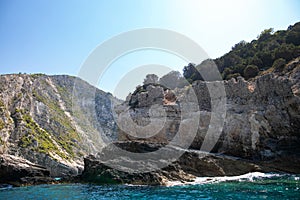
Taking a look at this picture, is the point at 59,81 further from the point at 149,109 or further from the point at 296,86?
the point at 296,86

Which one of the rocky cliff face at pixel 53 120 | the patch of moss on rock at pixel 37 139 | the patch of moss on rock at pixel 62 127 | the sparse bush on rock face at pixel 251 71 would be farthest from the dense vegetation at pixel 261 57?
the patch of moss on rock at pixel 62 127

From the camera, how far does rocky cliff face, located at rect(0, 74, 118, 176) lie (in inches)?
2650

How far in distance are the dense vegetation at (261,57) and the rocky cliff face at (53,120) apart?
142 ft

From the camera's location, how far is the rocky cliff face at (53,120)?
6731 centimetres

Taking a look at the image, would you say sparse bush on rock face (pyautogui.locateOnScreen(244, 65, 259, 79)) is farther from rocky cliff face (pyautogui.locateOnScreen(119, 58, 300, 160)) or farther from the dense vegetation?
rocky cliff face (pyautogui.locateOnScreen(119, 58, 300, 160))

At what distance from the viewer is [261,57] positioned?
5053 cm

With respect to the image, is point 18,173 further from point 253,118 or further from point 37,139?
point 37,139

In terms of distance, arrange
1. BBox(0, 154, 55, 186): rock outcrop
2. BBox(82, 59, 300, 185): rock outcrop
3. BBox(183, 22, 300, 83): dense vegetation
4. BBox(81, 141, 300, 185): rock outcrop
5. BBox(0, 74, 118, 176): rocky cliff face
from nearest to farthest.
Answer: BBox(81, 141, 300, 185): rock outcrop → BBox(82, 59, 300, 185): rock outcrop → BBox(0, 154, 55, 186): rock outcrop → BBox(183, 22, 300, 83): dense vegetation → BBox(0, 74, 118, 176): rocky cliff face

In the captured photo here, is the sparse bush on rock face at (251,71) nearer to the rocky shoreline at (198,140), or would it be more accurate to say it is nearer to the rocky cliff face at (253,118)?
the rocky shoreline at (198,140)

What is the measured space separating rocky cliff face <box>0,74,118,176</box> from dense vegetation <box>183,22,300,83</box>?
4330 cm

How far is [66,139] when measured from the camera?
9238 centimetres

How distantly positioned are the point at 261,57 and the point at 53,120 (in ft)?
241

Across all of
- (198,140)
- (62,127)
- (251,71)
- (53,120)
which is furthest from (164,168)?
(62,127)

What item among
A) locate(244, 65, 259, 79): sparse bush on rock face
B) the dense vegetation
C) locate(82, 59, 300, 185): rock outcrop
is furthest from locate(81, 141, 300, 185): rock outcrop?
locate(244, 65, 259, 79): sparse bush on rock face
